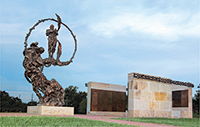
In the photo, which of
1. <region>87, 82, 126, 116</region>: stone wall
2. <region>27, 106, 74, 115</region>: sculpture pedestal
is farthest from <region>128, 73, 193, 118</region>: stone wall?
<region>27, 106, 74, 115</region>: sculpture pedestal

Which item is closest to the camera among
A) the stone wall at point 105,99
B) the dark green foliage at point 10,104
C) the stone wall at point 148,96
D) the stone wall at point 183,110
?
the stone wall at point 148,96

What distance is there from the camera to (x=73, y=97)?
16828 mm

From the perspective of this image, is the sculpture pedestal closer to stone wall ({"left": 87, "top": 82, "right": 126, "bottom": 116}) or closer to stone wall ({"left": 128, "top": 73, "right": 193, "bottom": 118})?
stone wall ({"left": 87, "top": 82, "right": 126, "bottom": 116})

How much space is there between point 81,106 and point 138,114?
5.96m

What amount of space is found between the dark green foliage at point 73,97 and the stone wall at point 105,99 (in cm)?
450

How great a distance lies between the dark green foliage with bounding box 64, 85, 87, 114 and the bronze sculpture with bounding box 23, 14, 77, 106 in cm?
729

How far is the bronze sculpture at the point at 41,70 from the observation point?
889 cm

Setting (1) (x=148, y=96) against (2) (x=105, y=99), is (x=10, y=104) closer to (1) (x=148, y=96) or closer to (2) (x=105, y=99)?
(2) (x=105, y=99)

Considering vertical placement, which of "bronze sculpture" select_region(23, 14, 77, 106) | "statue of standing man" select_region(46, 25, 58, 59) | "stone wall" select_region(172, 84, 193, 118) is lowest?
"stone wall" select_region(172, 84, 193, 118)

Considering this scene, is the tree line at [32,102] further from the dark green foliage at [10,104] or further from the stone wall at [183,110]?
the stone wall at [183,110]

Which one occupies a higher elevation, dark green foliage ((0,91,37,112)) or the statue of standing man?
the statue of standing man

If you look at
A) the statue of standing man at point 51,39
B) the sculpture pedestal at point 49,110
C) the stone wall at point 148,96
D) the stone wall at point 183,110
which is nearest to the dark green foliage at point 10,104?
the sculpture pedestal at point 49,110

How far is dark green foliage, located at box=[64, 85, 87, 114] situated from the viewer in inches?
652

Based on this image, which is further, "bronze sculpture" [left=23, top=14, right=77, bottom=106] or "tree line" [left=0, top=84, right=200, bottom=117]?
"tree line" [left=0, top=84, right=200, bottom=117]
